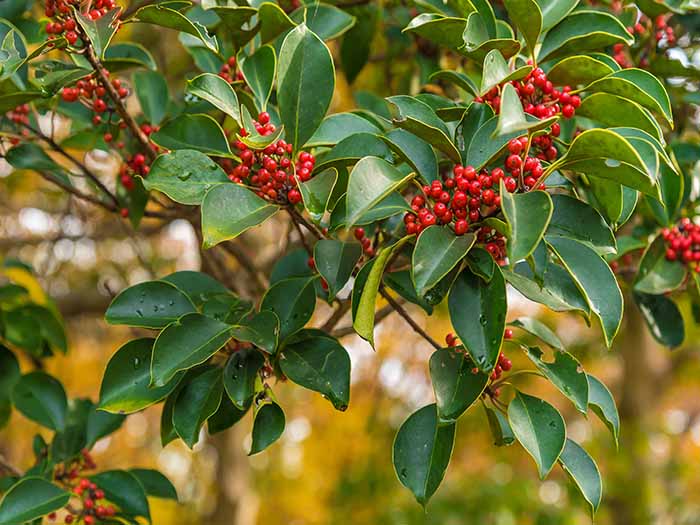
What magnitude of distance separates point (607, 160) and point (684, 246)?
1.71ft

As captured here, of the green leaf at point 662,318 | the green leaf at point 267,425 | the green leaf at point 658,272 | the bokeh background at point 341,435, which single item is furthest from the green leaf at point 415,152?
the bokeh background at point 341,435

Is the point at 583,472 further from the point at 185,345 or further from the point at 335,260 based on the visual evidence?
the point at 185,345

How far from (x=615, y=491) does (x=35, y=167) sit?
11.2 feet

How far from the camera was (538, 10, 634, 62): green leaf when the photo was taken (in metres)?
1.12

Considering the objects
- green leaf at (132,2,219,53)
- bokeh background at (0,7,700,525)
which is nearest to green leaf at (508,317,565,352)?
green leaf at (132,2,219,53)

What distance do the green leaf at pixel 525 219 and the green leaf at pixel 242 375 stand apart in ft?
1.38

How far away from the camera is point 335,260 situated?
101 cm

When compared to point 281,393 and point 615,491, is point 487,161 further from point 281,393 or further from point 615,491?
point 281,393

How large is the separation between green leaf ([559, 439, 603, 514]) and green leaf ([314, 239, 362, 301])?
367mm

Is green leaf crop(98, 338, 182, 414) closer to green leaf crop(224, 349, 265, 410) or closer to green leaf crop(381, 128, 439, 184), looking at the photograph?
green leaf crop(224, 349, 265, 410)

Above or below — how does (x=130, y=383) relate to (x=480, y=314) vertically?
below

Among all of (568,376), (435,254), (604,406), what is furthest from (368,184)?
(604,406)

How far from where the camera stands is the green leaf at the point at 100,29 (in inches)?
39.1

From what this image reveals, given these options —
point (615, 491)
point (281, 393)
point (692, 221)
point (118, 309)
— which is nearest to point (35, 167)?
point (118, 309)
